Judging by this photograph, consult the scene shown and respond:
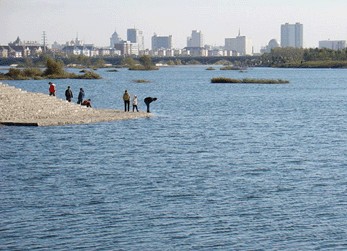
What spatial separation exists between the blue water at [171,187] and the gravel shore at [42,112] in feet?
5.73

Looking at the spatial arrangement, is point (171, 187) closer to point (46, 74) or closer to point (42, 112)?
point (42, 112)

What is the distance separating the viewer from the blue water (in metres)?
22.2

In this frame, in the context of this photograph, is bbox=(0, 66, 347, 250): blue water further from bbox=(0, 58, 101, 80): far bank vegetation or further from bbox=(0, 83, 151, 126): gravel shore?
bbox=(0, 58, 101, 80): far bank vegetation

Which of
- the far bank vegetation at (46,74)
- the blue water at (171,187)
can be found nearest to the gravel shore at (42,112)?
the blue water at (171,187)

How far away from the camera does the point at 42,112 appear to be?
55750 millimetres

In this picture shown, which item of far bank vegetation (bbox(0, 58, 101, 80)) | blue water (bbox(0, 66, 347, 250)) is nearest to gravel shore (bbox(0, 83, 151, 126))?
blue water (bbox(0, 66, 347, 250))

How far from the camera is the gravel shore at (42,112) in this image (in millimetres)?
53094

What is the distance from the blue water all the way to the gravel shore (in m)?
1.75

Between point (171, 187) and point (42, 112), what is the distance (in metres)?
27.9

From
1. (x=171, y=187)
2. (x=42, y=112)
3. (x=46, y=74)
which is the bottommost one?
(x=46, y=74)

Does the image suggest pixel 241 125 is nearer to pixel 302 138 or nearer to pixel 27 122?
pixel 302 138

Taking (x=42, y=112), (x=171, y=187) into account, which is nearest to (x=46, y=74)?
(x=42, y=112)

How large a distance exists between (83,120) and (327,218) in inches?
1246

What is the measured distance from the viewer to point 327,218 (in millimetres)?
24281
